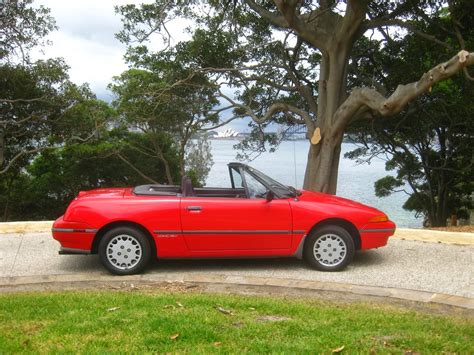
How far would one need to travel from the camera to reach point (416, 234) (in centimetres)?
857

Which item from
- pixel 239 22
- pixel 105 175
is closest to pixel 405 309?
pixel 239 22

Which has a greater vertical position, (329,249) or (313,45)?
(313,45)

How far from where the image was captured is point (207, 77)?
13.6 metres

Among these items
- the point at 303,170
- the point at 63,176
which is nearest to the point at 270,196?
the point at 303,170

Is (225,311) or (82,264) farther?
(82,264)

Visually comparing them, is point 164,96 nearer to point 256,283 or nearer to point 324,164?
point 324,164

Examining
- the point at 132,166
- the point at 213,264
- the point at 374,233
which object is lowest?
the point at 213,264

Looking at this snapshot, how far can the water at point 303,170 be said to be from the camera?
1618 centimetres

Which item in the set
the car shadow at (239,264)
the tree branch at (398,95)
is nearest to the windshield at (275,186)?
the car shadow at (239,264)

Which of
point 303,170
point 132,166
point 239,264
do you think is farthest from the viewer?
point 132,166

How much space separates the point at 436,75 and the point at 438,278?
12.4 feet

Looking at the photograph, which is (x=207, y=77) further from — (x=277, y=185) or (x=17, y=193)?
(x=17, y=193)

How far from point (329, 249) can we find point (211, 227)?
1.49 meters

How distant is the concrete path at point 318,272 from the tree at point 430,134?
5.53 metres
